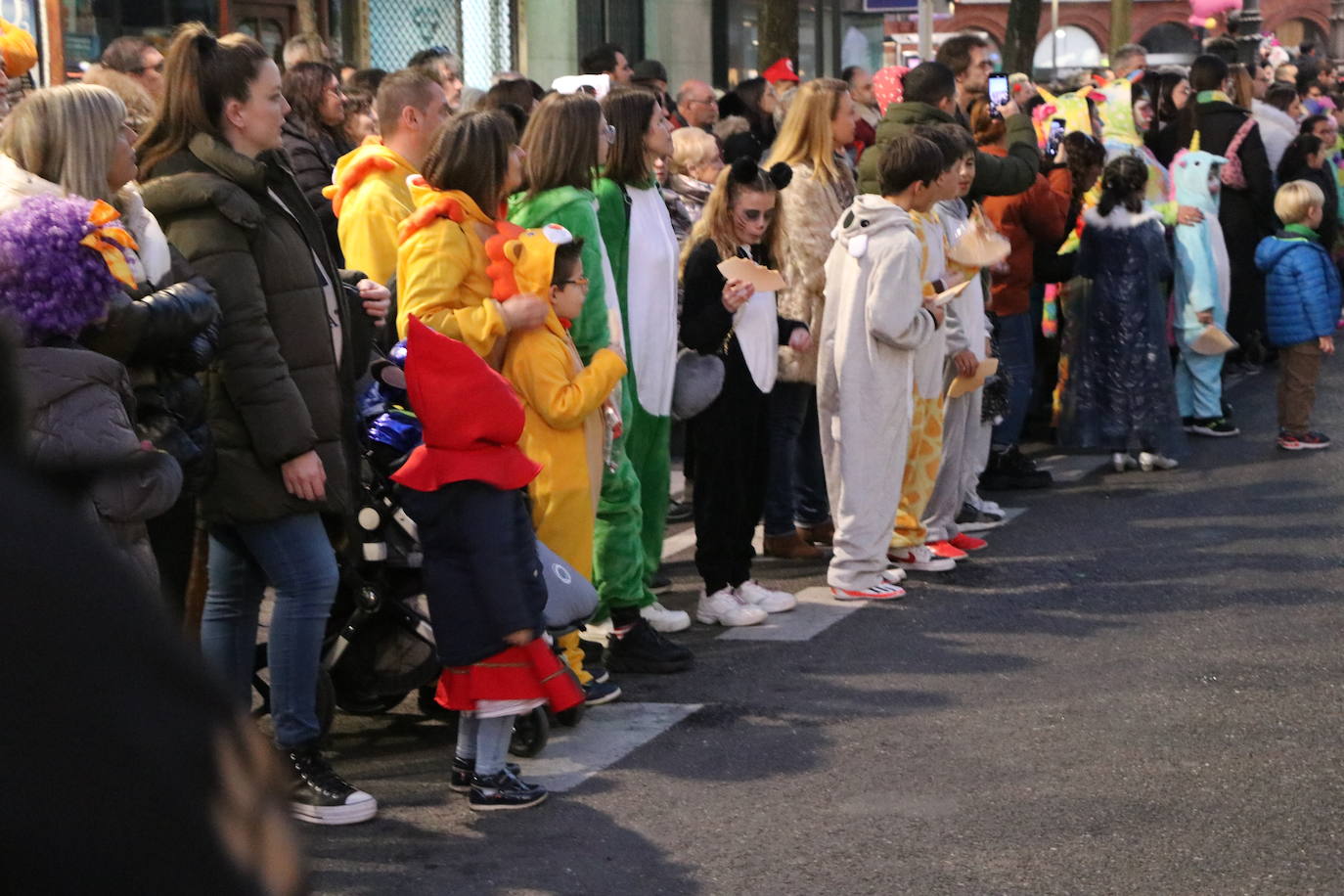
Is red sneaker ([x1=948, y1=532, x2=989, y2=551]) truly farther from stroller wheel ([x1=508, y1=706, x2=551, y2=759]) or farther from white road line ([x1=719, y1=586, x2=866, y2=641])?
stroller wheel ([x1=508, y1=706, x2=551, y2=759])

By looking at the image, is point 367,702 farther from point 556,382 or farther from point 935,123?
point 935,123

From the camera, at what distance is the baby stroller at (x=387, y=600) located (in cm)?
545

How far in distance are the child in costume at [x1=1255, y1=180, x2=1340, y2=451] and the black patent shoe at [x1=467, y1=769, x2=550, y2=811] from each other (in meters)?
7.41

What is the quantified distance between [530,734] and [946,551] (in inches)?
132

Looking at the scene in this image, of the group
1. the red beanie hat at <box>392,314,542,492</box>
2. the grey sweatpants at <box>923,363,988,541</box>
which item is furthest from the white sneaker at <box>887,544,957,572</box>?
the red beanie hat at <box>392,314,542,492</box>

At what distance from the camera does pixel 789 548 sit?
858cm

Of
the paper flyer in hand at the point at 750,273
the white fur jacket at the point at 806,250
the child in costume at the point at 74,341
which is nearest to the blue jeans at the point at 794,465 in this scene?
the white fur jacket at the point at 806,250

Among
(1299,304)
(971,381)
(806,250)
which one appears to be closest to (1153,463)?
(1299,304)

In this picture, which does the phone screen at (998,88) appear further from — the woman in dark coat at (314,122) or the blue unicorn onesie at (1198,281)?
the woman in dark coat at (314,122)

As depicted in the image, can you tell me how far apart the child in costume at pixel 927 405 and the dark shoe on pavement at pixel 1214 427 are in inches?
168

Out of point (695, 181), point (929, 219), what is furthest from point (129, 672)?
point (695, 181)

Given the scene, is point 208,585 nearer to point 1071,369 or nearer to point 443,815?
point 443,815

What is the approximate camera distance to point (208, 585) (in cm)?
523

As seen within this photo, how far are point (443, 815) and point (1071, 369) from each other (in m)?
6.88
